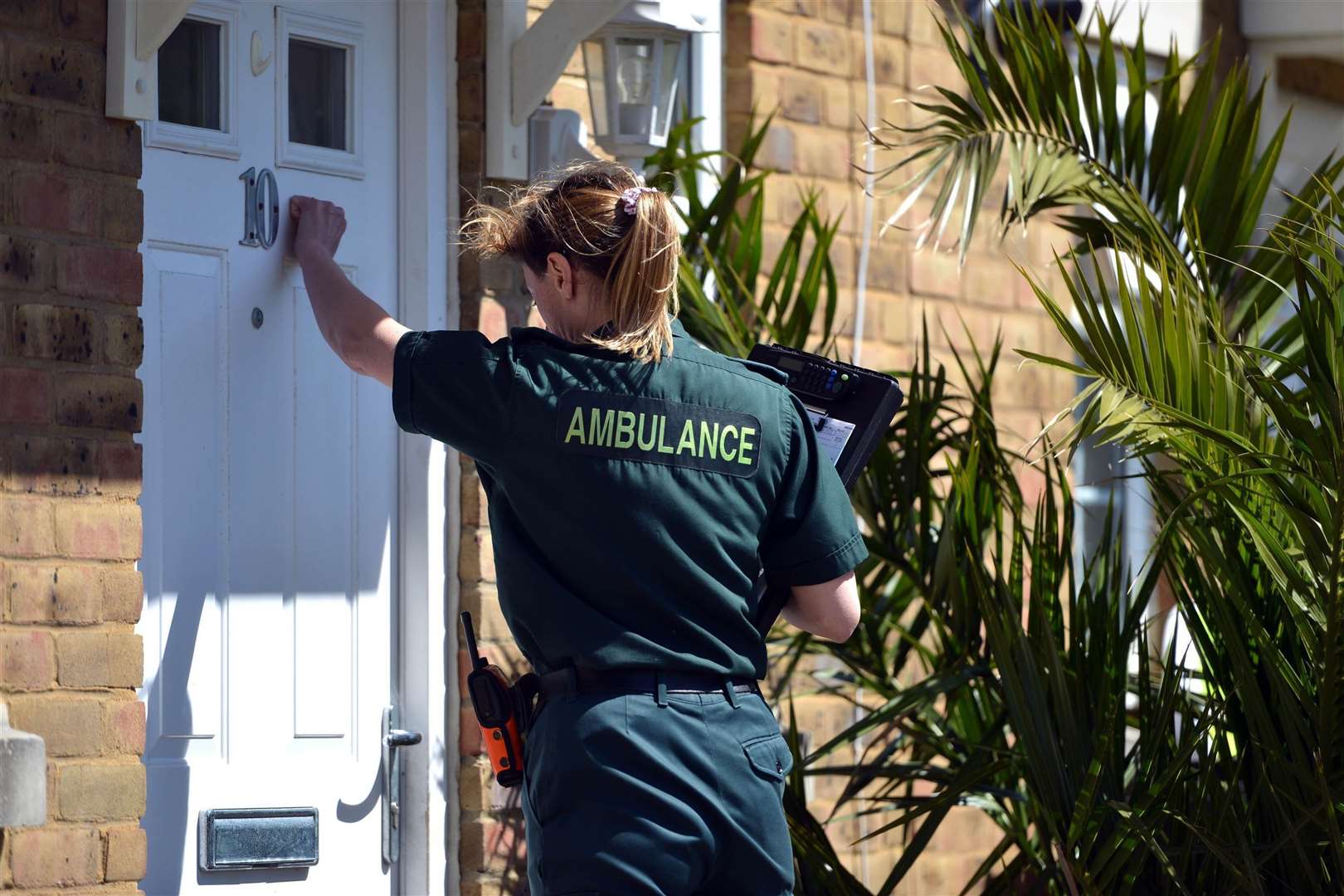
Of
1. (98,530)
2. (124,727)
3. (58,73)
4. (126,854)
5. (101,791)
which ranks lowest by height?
(126,854)

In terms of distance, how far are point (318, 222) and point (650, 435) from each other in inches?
49.6

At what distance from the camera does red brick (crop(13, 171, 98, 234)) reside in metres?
3.20

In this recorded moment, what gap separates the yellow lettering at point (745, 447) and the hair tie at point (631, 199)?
35cm

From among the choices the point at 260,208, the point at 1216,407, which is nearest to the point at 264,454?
the point at 260,208

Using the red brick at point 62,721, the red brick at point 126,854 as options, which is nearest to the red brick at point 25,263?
the red brick at point 62,721

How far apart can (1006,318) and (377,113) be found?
2382mm

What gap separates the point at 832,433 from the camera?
2975mm

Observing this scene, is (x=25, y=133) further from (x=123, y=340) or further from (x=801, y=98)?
(x=801, y=98)

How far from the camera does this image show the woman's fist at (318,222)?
11.5 ft

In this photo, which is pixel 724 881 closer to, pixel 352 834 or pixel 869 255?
pixel 352 834

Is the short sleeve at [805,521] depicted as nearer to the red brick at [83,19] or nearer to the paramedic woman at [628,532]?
the paramedic woman at [628,532]

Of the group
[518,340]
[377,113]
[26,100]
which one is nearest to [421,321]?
[377,113]

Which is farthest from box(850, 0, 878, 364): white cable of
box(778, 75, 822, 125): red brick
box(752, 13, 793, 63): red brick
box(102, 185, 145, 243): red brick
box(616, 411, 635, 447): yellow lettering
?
box(616, 411, 635, 447): yellow lettering

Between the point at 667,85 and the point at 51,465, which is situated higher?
the point at 667,85
